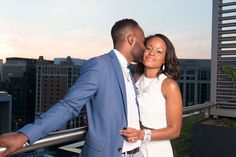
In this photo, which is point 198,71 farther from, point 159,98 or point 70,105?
point 70,105

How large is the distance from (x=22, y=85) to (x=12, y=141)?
239 feet

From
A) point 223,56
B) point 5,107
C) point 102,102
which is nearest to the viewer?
point 102,102

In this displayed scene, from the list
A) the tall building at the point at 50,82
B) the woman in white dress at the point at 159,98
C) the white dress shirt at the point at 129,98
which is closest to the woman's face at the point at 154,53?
the woman in white dress at the point at 159,98

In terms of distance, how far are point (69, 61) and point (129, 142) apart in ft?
216

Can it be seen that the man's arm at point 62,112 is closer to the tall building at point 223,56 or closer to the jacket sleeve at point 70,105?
the jacket sleeve at point 70,105

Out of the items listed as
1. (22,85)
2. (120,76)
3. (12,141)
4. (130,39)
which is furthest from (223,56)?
(22,85)

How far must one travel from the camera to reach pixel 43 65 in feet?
227

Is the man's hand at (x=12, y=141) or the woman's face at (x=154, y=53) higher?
the woman's face at (x=154, y=53)

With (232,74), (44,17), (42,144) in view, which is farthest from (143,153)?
(44,17)

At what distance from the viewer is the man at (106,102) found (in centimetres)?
123

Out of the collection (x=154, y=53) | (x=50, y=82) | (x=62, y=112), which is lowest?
(x=50, y=82)

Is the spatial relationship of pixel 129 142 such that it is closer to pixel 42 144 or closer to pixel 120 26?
pixel 42 144

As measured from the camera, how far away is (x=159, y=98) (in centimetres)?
191

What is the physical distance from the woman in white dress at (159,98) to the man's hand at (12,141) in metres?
0.79
